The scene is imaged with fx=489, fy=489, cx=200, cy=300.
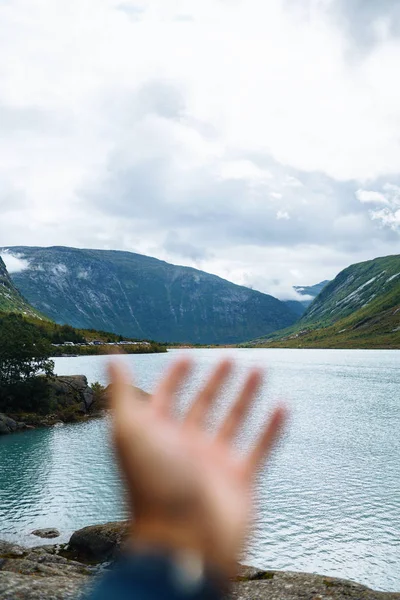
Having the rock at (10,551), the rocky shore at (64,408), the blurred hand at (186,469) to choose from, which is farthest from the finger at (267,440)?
the rocky shore at (64,408)

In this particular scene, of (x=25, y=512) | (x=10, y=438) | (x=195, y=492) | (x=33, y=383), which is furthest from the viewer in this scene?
(x=33, y=383)

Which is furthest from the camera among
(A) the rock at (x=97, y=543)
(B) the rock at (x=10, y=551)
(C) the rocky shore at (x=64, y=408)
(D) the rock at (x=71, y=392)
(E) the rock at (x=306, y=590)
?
(D) the rock at (x=71, y=392)

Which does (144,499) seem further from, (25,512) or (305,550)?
(25,512)

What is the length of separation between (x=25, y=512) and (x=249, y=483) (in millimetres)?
33072

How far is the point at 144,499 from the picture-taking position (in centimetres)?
320

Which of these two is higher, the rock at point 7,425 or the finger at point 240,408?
the finger at point 240,408

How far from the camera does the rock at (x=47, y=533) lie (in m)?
26.7

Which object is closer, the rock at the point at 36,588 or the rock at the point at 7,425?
the rock at the point at 36,588

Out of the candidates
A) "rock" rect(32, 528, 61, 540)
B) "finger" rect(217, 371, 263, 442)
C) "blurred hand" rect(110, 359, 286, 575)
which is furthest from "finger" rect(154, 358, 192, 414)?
"rock" rect(32, 528, 61, 540)

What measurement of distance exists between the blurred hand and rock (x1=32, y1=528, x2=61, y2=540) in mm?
27062

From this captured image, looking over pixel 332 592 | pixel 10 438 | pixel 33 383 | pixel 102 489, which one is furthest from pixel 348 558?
pixel 33 383

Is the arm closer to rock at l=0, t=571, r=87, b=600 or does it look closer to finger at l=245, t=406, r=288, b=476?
finger at l=245, t=406, r=288, b=476

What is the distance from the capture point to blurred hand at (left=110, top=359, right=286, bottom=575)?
3.09 meters

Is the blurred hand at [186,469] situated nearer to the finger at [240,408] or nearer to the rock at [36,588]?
the finger at [240,408]
